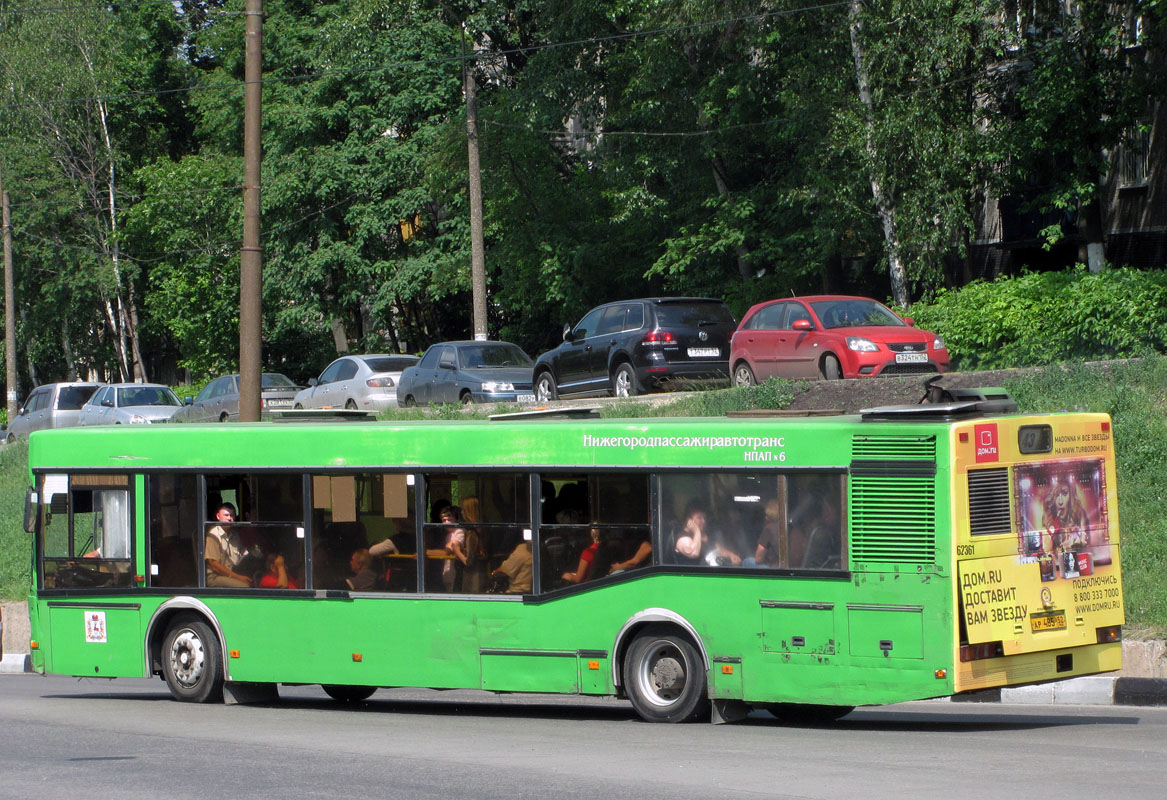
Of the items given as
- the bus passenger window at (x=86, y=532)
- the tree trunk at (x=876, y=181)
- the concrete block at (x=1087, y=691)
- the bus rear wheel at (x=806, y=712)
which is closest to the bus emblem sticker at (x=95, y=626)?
the bus passenger window at (x=86, y=532)

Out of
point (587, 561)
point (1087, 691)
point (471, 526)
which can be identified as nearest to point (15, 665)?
point (471, 526)

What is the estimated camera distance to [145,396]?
1403 inches

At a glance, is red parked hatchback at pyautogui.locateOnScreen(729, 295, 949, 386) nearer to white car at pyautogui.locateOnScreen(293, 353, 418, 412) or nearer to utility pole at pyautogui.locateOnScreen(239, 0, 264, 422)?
utility pole at pyautogui.locateOnScreen(239, 0, 264, 422)

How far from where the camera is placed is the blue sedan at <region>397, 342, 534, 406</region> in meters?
27.7

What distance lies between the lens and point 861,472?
10344 millimetres

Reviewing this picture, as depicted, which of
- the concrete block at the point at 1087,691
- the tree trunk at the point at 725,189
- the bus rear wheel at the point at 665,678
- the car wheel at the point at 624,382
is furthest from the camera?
the tree trunk at the point at 725,189

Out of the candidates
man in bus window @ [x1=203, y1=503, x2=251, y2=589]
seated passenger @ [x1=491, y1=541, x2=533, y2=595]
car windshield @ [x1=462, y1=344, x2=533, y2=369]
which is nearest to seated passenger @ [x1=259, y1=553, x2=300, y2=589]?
man in bus window @ [x1=203, y1=503, x2=251, y2=589]

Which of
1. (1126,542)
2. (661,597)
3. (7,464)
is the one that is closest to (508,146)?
(7,464)

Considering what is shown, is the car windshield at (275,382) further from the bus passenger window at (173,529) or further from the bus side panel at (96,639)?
the bus passenger window at (173,529)

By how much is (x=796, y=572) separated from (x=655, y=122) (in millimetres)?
26315

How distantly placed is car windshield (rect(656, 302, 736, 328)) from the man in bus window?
40.1 ft

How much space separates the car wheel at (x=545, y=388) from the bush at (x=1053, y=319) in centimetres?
635

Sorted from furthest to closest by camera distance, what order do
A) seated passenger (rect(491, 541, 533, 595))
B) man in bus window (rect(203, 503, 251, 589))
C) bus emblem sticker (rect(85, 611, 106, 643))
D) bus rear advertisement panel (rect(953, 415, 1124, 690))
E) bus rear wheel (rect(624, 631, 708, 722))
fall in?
bus emblem sticker (rect(85, 611, 106, 643)), man in bus window (rect(203, 503, 251, 589)), seated passenger (rect(491, 541, 533, 595)), bus rear wheel (rect(624, 631, 708, 722)), bus rear advertisement panel (rect(953, 415, 1124, 690))

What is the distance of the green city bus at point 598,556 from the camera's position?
10094 millimetres
